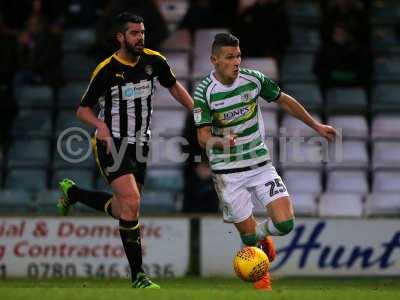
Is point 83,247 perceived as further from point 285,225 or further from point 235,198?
point 285,225

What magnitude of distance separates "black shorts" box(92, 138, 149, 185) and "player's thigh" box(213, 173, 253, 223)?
79cm

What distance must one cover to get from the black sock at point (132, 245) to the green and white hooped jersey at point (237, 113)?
0.92 meters

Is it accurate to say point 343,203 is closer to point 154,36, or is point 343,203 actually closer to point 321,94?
point 321,94

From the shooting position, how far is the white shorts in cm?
984

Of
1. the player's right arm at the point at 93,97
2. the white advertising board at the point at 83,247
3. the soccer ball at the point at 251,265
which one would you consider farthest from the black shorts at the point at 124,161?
the white advertising board at the point at 83,247

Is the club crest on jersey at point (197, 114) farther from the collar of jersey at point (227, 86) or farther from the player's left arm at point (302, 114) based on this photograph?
the player's left arm at point (302, 114)

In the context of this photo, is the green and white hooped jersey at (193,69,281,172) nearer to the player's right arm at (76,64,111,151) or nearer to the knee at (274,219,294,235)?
the knee at (274,219,294,235)

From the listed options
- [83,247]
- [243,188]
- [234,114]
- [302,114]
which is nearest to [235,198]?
[243,188]

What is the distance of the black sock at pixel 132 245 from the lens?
976cm

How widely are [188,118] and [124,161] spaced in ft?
16.7

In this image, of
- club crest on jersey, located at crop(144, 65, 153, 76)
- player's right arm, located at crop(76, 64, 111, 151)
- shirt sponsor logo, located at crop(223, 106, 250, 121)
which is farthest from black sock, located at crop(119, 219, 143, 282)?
club crest on jersey, located at crop(144, 65, 153, 76)

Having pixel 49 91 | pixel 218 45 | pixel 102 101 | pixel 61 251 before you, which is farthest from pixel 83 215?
pixel 218 45

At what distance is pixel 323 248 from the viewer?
1355 centimetres

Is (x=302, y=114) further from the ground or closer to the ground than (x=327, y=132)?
further from the ground
